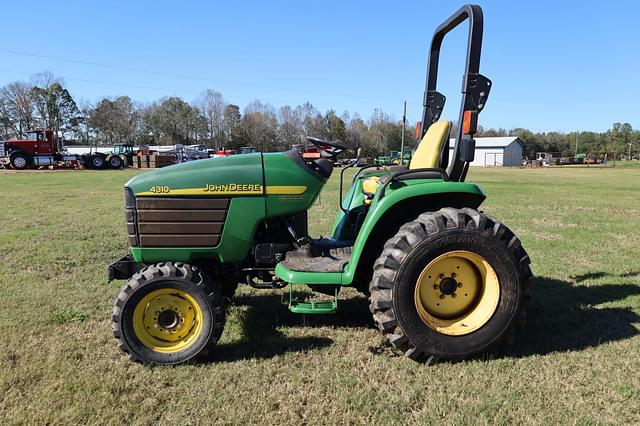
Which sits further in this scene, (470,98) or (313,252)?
(313,252)

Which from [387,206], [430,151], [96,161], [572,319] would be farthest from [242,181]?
[96,161]

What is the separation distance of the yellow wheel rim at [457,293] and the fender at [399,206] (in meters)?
0.48

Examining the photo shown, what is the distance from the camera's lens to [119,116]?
69.8 m

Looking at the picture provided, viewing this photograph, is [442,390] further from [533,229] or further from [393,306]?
[533,229]

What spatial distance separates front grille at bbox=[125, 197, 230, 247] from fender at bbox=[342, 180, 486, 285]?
1.03 metres

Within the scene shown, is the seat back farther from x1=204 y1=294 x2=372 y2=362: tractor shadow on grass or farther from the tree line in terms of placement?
the tree line

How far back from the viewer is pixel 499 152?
7825 centimetres

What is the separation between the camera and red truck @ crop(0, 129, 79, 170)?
3175 centimetres

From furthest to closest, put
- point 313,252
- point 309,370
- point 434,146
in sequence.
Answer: point 434,146 < point 313,252 < point 309,370

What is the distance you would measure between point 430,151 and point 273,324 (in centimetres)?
202

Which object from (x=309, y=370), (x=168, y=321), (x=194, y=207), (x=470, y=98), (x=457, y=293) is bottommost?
(x=309, y=370)

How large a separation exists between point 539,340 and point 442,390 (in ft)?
4.09

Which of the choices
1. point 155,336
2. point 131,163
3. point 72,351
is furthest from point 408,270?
point 131,163

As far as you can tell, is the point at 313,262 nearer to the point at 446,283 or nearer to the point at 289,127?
the point at 446,283
